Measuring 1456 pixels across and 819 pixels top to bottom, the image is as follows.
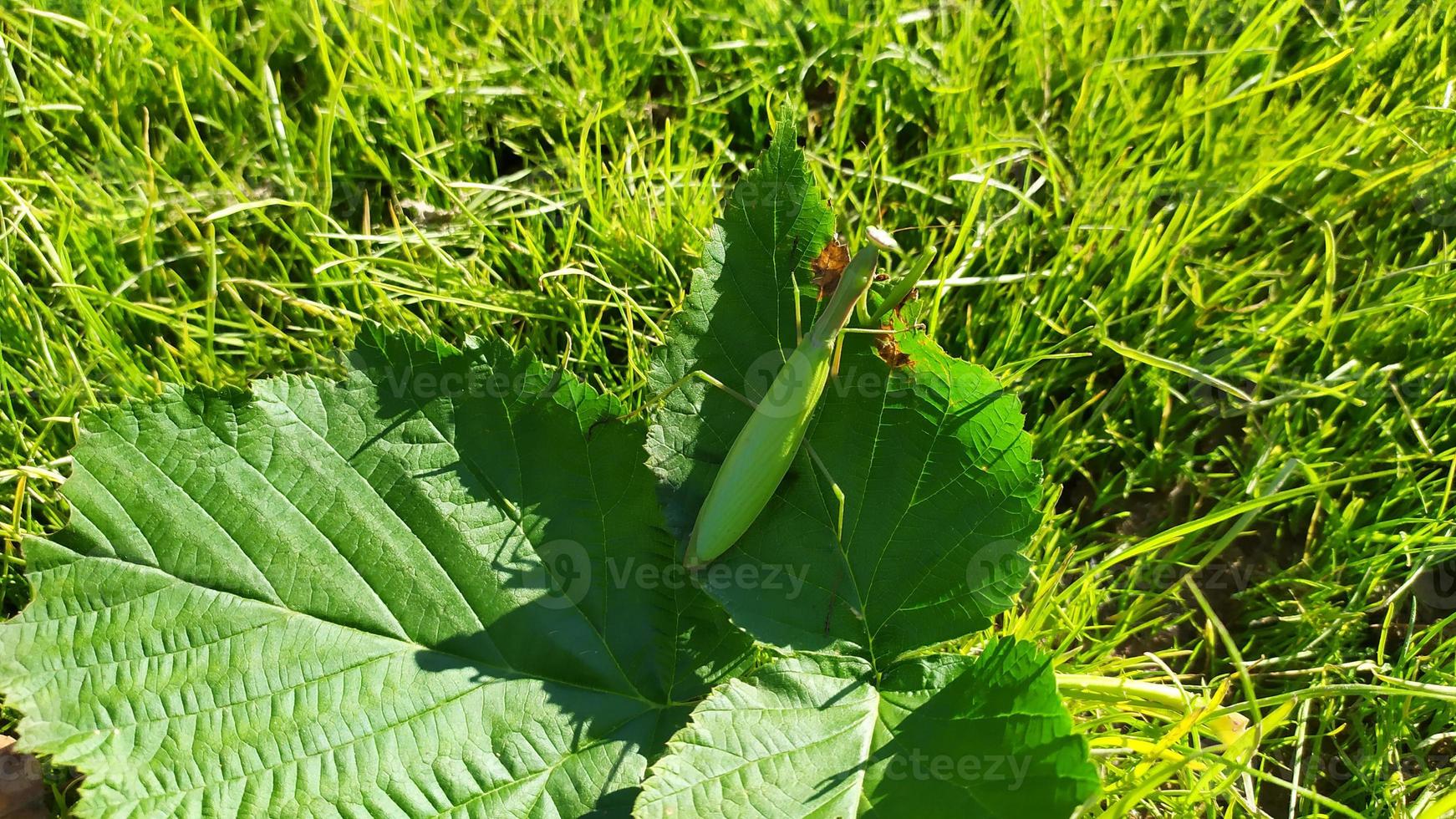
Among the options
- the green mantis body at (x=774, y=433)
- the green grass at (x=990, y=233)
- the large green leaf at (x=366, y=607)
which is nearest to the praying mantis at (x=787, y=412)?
the green mantis body at (x=774, y=433)

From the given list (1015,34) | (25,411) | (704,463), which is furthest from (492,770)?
(1015,34)

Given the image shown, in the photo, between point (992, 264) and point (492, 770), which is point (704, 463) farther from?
point (992, 264)

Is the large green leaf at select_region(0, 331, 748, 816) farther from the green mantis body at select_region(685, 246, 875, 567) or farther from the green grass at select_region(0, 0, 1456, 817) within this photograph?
the green grass at select_region(0, 0, 1456, 817)

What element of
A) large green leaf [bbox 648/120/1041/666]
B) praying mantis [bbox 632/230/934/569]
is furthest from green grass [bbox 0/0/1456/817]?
praying mantis [bbox 632/230/934/569]

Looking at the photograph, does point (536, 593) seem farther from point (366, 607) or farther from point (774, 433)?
point (774, 433)

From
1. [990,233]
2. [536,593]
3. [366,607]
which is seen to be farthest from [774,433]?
[990,233]

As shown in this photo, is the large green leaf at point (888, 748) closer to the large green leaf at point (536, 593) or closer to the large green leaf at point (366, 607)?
the large green leaf at point (536, 593)
